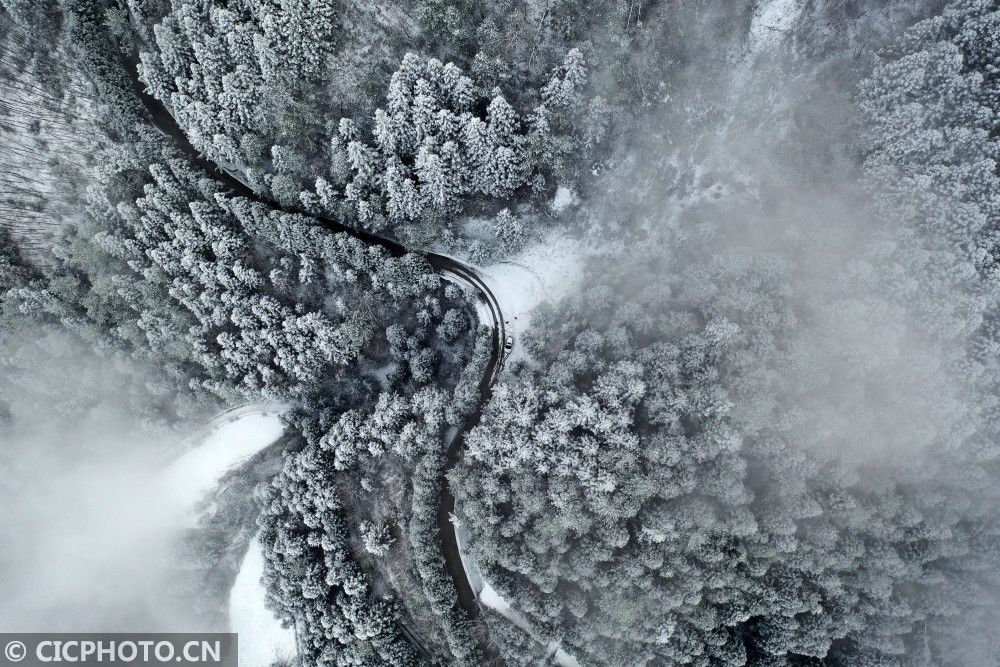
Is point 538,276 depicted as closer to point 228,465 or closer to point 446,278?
Answer: point 446,278

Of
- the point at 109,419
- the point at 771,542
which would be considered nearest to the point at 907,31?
the point at 771,542

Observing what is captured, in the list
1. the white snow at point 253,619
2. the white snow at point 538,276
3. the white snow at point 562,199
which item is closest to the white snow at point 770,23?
the white snow at point 562,199

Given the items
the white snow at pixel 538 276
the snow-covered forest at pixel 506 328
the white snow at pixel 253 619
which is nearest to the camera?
the snow-covered forest at pixel 506 328

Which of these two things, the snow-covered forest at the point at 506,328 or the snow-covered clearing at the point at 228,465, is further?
the snow-covered clearing at the point at 228,465

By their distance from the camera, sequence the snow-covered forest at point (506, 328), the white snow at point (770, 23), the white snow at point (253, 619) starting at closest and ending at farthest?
the snow-covered forest at point (506, 328) → the white snow at point (770, 23) → the white snow at point (253, 619)

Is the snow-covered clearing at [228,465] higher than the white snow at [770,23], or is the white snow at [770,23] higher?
the white snow at [770,23]

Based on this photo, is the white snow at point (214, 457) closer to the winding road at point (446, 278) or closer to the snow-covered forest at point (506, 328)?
the snow-covered forest at point (506, 328)

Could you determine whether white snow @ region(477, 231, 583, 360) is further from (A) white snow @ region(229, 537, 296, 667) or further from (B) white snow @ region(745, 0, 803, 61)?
(A) white snow @ region(229, 537, 296, 667)
